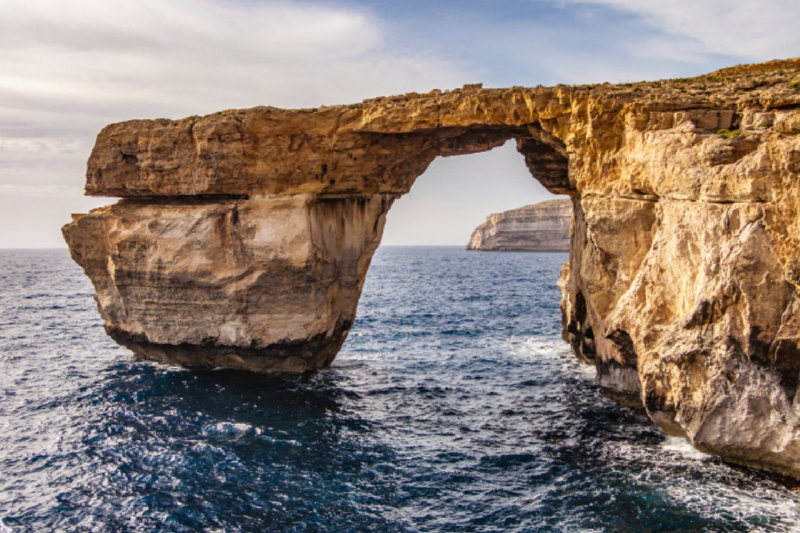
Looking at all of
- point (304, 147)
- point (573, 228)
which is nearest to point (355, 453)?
point (304, 147)

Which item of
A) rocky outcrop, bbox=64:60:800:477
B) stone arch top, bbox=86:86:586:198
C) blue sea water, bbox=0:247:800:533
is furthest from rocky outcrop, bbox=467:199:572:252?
stone arch top, bbox=86:86:586:198

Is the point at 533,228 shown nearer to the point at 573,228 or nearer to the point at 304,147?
the point at 573,228

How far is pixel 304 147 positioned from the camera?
75.3ft

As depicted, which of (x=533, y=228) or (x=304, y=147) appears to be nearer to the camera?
(x=304, y=147)

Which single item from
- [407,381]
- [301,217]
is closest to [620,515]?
[407,381]

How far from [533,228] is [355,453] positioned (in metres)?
127

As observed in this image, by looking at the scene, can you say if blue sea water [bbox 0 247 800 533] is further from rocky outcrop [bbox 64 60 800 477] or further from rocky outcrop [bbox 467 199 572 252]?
rocky outcrop [bbox 467 199 572 252]

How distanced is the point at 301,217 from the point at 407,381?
8.28 metres

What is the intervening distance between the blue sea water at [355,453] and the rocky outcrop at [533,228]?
107864 millimetres

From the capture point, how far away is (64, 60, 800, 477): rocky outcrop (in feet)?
44.3

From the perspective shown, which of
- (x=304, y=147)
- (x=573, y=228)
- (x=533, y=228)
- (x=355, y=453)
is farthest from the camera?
(x=533, y=228)

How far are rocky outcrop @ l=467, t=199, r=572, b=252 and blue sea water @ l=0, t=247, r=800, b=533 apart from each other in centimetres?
10786

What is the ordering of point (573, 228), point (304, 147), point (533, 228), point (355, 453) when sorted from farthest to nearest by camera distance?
point (533, 228) → point (573, 228) → point (304, 147) → point (355, 453)

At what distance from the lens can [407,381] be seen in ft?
78.1
